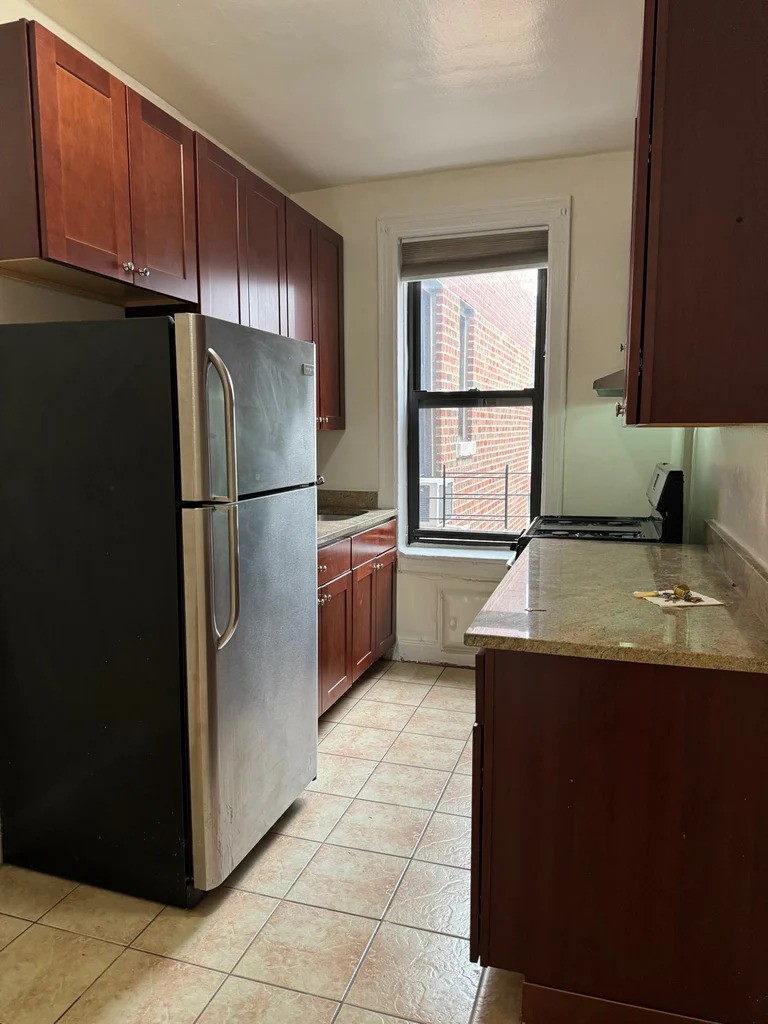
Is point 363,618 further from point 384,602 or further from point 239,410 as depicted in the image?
point 239,410

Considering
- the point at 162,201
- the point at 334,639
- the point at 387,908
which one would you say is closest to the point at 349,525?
the point at 334,639

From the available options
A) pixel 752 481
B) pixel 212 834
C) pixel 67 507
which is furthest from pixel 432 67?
pixel 212 834

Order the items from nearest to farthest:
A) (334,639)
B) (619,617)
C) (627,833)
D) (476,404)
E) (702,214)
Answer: (702,214), (627,833), (619,617), (334,639), (476,404)

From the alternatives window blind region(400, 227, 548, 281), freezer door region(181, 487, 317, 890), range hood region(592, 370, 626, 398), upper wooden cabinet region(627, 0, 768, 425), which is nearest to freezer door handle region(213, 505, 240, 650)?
freezer door region(181, 487, 317, 890)

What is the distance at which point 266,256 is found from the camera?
2.95 meters

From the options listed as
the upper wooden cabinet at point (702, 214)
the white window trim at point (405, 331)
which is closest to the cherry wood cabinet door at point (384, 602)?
the white window trim at point (405, 331)

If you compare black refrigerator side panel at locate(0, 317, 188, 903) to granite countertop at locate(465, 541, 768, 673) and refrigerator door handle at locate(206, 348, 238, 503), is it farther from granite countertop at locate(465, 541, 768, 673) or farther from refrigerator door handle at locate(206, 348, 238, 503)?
granite countertop at locate(465, 541, 768, 673)

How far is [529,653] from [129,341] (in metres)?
1.25

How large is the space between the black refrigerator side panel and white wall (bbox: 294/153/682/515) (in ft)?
7.25

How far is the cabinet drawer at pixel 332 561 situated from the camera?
9.34ft

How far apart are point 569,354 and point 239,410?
2132 millimetres

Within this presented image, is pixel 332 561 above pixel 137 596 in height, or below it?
below

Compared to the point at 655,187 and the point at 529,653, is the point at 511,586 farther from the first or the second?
the point at 655,187

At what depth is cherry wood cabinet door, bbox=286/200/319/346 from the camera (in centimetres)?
317
